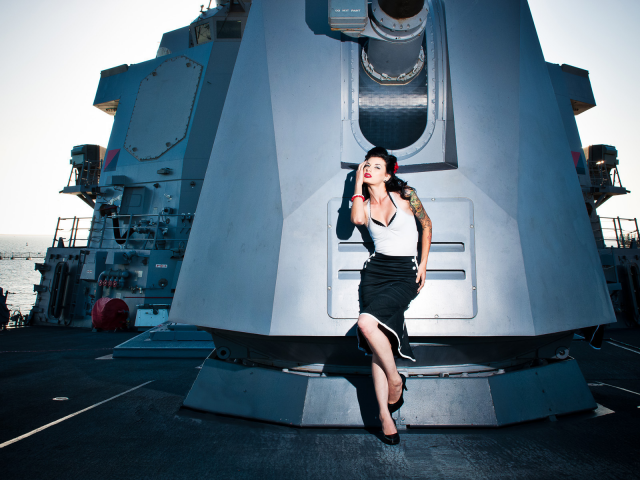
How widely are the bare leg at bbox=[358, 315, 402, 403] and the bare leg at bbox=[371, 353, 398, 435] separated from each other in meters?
0.01

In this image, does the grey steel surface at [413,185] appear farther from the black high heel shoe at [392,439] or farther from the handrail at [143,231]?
the handrail at [143,231]

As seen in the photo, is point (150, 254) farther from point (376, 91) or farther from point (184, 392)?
point (376, 91)

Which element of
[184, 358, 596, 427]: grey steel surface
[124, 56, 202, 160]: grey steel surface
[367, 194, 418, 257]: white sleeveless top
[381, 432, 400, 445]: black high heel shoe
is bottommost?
[381, 432, 400, 445]: black high heel shoe

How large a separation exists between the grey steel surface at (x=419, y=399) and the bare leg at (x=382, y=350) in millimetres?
246

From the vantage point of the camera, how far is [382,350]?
1.83 m

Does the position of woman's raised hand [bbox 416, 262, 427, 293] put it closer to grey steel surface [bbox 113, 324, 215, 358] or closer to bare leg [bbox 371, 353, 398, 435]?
bare leg [bbox 371, 353, 398, 435]

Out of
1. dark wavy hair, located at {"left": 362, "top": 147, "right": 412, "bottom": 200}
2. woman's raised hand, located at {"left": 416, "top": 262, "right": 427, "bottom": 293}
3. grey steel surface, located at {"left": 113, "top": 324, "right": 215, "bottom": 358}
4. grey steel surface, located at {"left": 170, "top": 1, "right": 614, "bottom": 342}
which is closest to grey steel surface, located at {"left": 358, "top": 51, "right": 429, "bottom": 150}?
grey steel surface, located at {"left": 170, "top": 1, "right": 614, "bottom": 342}

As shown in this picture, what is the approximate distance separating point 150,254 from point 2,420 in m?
6.46

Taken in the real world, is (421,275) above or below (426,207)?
below

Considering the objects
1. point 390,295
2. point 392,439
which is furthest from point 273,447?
point 390,295

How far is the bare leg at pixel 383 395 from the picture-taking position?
1.86 m

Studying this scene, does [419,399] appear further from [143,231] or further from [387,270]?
[143,231]

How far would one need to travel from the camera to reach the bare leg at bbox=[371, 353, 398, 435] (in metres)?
1.86

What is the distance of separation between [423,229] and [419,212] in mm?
88
